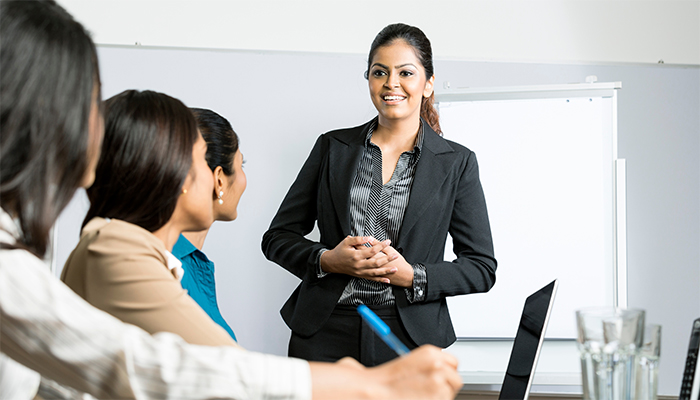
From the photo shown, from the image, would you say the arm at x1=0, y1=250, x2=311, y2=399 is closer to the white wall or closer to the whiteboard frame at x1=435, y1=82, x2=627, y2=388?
the whiteboard frame at x1=435, y1=82, x2=627, y2=388

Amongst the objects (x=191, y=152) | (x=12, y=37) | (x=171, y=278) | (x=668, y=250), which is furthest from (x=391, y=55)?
(x=668, y=250)

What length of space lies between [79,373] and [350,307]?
106cm

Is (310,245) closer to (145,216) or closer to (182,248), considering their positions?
(182,248)

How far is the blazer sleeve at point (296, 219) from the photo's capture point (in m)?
1.66

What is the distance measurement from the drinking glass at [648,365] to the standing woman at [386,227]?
799 mm

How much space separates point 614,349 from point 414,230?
3.06ft

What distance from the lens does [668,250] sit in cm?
245

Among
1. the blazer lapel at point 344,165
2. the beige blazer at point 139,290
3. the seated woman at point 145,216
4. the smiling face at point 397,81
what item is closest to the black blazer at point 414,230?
the blazer lapel at point 344,165

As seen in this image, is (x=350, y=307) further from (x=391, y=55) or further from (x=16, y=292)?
(x=16, y=292)

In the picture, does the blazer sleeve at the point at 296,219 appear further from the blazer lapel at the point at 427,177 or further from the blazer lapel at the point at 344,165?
the blazer lapel at the point at 427,177

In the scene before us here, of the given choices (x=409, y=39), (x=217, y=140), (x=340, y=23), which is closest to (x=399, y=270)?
(x=217, y=140)

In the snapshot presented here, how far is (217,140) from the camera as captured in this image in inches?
62.5

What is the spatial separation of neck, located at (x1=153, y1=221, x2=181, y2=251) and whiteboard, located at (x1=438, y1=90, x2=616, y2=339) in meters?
A: 1.54

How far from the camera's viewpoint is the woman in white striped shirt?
1.88ft
